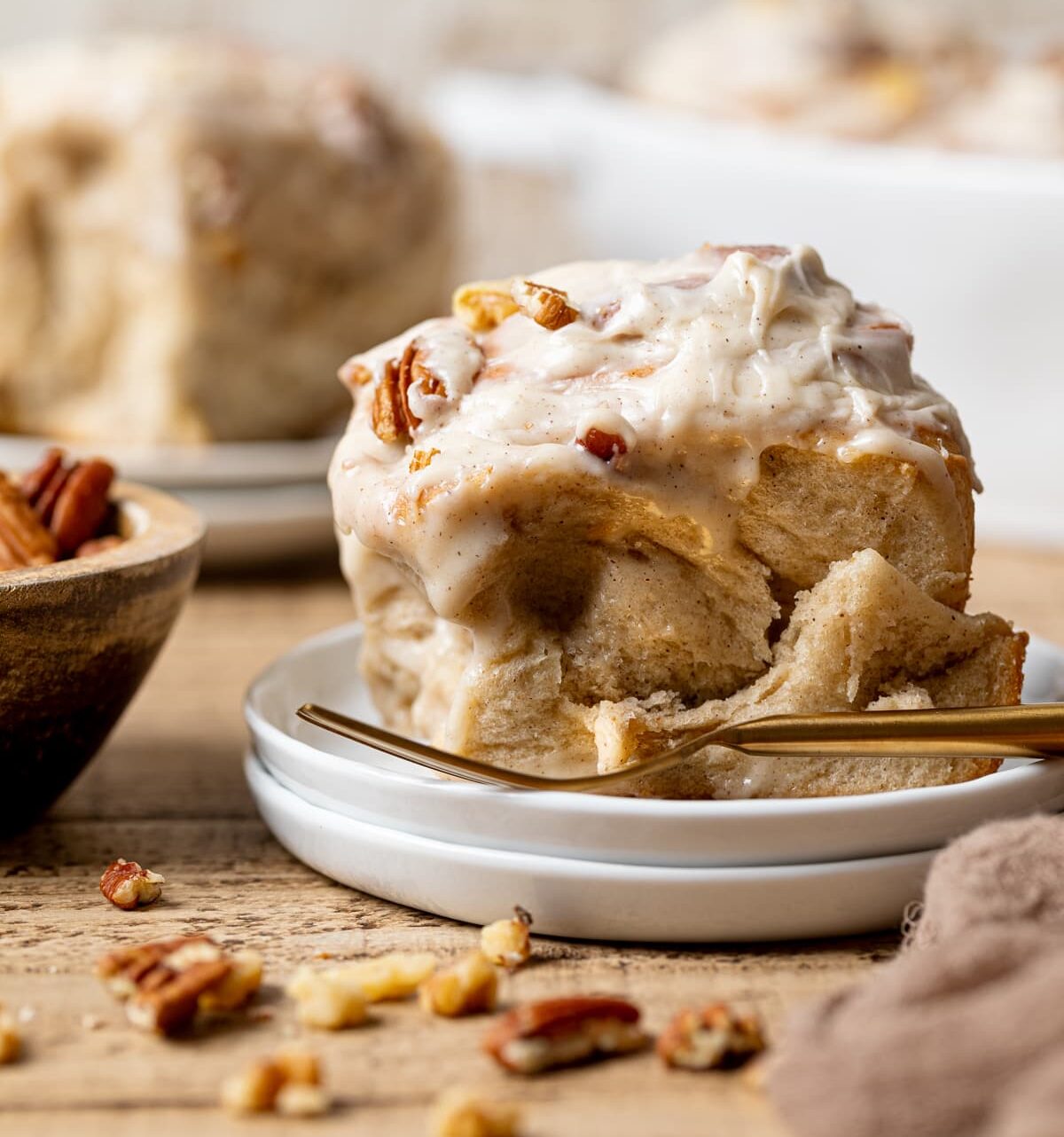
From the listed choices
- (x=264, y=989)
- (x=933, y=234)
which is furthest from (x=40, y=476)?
(x=933, y=234)

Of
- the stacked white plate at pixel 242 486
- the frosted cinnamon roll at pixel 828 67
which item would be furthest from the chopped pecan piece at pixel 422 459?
the frosted cinnamon roll at pixel 828 67

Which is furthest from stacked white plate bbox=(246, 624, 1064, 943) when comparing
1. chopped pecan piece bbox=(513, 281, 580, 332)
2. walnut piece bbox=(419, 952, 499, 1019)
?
chopped pecan piece bbox=(513, 281, 580, 332)

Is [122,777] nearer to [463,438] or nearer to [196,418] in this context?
[463,438]

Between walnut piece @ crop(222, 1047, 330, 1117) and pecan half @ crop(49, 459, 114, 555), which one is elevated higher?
pecan half @ crop(49, 459, 114, 555)

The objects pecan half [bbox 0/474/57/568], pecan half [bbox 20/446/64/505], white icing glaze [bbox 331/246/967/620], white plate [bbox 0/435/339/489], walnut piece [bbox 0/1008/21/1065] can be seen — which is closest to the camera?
walnut piece [bbox 0/1008/21/1065]

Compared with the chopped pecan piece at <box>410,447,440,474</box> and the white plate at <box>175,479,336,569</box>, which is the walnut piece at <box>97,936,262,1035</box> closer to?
the chopped pecan piece at <box>410,447,440,474</box>

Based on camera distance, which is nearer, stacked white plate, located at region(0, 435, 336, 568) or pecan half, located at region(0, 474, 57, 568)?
pecan half, located at region(0, 474, 57, 568)

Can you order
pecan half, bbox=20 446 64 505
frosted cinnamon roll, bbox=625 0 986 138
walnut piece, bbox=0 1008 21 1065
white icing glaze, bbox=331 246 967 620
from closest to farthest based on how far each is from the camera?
walnut piece, bbox=0 1008 21 1065
white icing glaze, bbox=331 246 967 620
pecan half, bbox=20 446 64 505
frosted cinnamon roll, bbox=625 0 986 138

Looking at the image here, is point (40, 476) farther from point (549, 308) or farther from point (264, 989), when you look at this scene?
point (264, 989)
